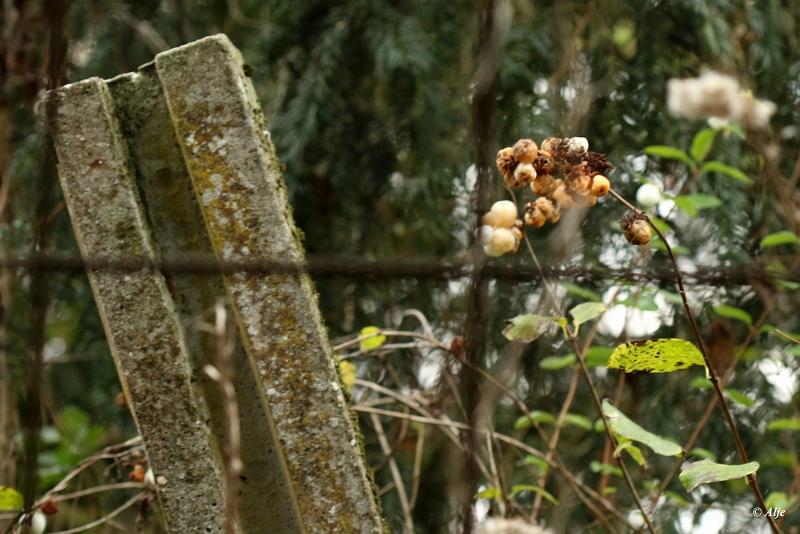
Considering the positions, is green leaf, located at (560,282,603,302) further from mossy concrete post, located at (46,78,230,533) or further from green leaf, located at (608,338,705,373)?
mossy concrete post, located at (46,78,230,533)

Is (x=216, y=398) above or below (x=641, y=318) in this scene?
above

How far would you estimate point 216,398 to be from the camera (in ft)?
3.88

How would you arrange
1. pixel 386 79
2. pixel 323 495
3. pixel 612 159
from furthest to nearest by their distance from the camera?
pixel 386 79
pixel 612 159
pixel 323 495

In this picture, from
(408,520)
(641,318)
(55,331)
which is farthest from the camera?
(55,331)

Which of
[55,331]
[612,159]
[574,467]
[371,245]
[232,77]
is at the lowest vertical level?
[55,331]

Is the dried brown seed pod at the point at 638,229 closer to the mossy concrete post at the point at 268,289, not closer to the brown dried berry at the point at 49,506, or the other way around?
the mossy concrete post at the point at 268,289

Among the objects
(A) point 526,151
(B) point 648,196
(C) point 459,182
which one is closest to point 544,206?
(A) point 526,151

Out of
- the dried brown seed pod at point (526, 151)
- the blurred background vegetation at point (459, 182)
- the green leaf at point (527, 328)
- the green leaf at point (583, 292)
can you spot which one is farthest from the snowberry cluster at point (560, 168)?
the blurred background vegetation at point (459, 182)

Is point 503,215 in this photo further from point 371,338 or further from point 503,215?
point 371,338

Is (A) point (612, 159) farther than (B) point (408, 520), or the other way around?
(A) point (612, 159)

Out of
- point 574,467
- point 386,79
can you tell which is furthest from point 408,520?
point 386,79

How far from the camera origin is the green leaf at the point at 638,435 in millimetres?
1222

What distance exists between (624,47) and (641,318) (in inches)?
33.8

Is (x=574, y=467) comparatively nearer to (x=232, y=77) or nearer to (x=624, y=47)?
(x=624, y=47)
